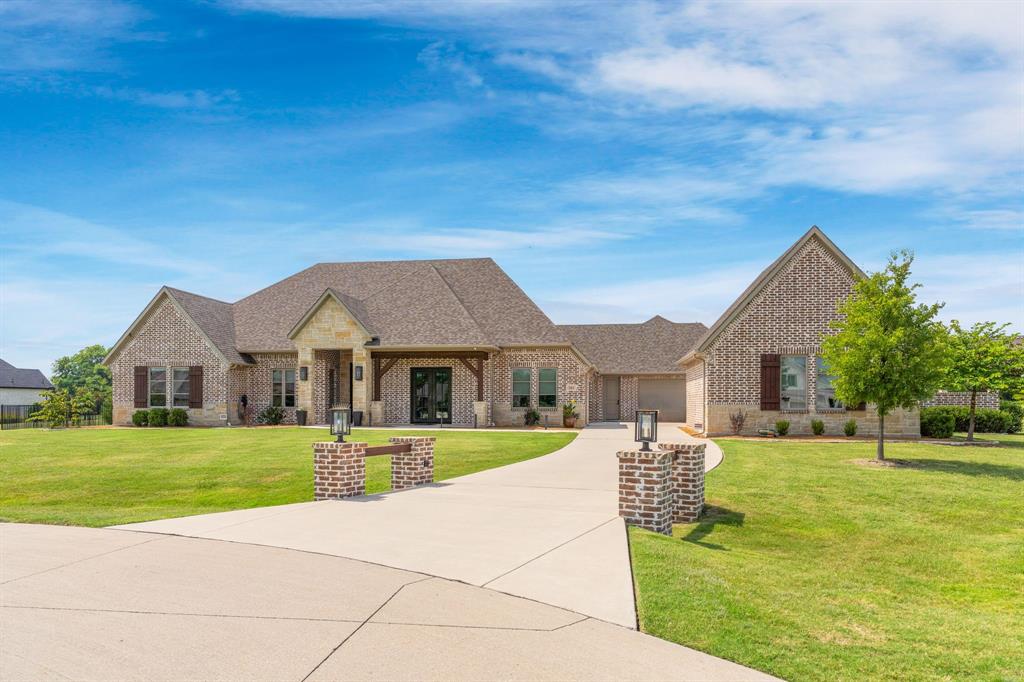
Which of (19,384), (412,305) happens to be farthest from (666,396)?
(19,384)

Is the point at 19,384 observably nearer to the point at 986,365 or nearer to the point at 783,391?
the point at 783,391

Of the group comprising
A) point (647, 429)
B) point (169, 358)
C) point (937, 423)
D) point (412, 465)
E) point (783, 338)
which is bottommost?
point (937, 423)

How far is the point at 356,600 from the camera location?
6.57 metres

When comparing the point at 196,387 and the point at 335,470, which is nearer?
the point at 335,470

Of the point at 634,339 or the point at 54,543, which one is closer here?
the point at 54,543

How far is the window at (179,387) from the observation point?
3469 cm

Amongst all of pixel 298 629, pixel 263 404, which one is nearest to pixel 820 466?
pixel 298 629

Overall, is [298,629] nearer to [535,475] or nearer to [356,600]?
[356,600]

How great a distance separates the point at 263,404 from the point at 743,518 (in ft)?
90.0

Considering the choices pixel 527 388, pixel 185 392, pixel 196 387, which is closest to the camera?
pixel 527 388

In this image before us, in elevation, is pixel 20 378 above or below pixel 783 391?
below

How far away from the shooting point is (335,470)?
12.2m

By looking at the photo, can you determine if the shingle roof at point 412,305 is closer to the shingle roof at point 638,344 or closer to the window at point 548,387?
the window at point 548,387

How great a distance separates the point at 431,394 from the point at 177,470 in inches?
644
